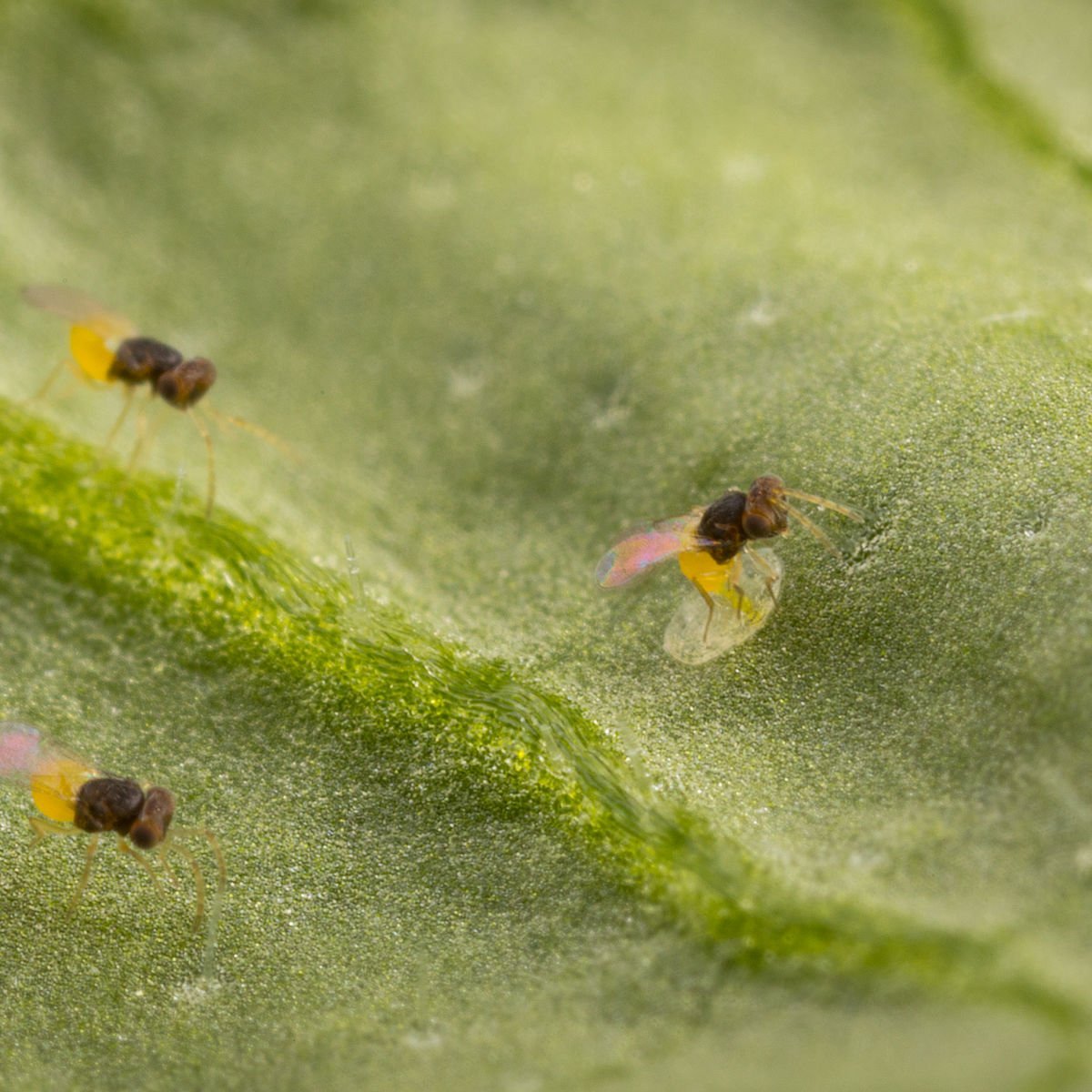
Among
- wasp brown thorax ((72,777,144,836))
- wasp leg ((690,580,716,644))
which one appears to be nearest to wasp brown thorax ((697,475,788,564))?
wasp leg ((690,580,716,644))

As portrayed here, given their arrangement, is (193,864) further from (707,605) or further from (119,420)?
(119,420)

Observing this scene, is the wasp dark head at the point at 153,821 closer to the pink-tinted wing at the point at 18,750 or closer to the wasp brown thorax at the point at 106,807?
the wasp brown thorax at the point at 106,807

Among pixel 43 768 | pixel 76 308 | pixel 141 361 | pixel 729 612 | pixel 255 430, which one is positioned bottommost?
pixel 43 768

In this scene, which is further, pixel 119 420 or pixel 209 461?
pixel 119 420

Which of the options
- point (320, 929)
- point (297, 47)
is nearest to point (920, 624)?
point (320, 929)

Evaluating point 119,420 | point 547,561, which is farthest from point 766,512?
point 119,420

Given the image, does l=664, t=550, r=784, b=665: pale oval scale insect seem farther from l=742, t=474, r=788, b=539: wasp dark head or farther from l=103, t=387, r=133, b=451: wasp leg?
l=103, t=387, r=133, b=451: wasp leg

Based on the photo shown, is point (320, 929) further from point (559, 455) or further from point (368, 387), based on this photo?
point (368, 387)
